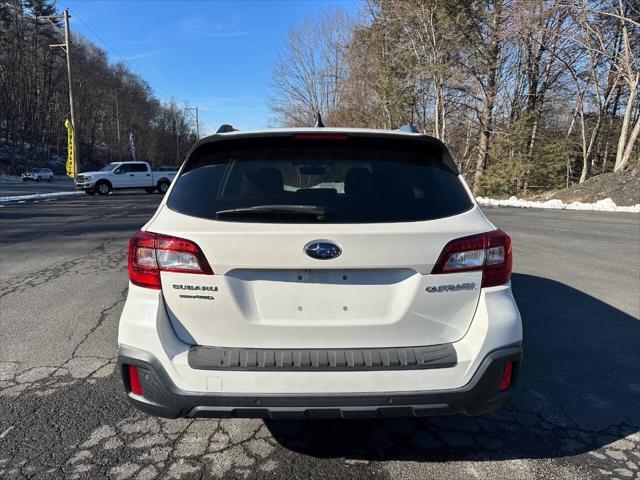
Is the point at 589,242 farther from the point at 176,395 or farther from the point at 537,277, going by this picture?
the point at 176,395

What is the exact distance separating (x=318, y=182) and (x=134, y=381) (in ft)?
4.57

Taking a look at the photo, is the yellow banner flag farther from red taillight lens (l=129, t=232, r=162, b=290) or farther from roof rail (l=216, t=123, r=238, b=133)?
red taillight lens (l=129, t=232, r=162, b=290)

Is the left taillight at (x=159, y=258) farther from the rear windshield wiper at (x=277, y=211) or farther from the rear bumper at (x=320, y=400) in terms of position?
the rear bumper at (x=320, y=400)

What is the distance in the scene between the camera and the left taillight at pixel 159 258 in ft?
6.75

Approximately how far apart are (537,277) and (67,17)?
32.6 metres

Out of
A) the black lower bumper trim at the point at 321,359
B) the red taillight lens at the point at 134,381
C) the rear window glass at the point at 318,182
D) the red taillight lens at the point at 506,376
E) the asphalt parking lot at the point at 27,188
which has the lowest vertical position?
the asphalt parking lot at the point at 27,188

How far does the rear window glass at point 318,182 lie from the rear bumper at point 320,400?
77 centimetres

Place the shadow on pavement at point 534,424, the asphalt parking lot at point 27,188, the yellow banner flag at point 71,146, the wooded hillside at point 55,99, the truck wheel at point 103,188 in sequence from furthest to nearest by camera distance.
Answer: the wooded hillside at point 55,99, the yellow banner flag at point 71,146, the truck wheel at point 103,188, the asphalt parking lot at point 27,188, the shadow on pavement at point 534,424

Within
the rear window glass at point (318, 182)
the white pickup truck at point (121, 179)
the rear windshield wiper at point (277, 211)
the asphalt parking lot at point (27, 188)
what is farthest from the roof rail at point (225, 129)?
the white pickup truck at point (121, 179)

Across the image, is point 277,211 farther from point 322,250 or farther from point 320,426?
point 320,426

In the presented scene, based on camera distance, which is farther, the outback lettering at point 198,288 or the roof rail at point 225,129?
the roof rail at point 225,129

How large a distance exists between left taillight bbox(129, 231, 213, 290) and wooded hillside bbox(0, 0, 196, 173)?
213 feet

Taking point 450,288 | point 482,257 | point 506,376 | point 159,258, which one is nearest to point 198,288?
point 159,258

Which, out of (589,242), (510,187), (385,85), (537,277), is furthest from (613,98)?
(537,277)
